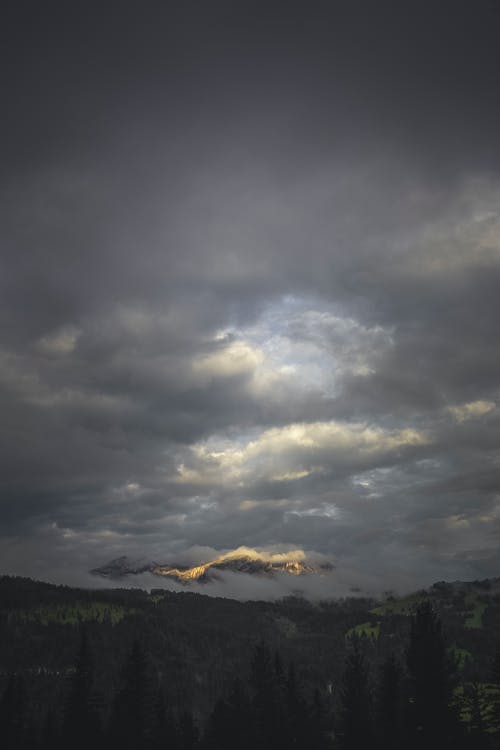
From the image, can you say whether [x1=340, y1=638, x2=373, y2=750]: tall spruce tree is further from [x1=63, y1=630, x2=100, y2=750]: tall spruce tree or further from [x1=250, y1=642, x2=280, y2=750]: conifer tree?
[x1=63, y1=630, x2=100, y2=750]: tall spruce tree

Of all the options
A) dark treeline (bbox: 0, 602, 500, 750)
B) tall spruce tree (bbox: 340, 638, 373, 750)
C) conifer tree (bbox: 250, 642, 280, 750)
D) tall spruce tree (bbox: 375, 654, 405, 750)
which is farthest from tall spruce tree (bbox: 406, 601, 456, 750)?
conifer tree (bbox: 250, 642, 280, 750)

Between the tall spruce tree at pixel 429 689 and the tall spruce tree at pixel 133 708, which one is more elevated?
the tall spruce tree at pixel 429 689

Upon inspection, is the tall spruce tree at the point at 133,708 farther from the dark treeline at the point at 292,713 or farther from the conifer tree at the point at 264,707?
the conifer tree at the point at 264,707

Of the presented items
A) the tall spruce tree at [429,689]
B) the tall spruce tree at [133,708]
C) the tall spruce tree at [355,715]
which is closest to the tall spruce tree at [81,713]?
the tall spruce tree at [133,708]

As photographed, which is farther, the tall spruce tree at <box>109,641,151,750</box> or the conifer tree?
the conifer tree

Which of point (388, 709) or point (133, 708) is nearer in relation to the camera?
point (133, 708)

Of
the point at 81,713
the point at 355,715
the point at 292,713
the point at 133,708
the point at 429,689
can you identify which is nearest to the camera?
the point at 429,689

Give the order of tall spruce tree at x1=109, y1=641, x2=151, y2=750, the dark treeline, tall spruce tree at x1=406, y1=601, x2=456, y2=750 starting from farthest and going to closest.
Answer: tall spruce tree at x1=109, y1=641, x2=151, y2=750 < the dark treeline < tall spruce tree at x1=406, y1=601, x2=456, y2=750

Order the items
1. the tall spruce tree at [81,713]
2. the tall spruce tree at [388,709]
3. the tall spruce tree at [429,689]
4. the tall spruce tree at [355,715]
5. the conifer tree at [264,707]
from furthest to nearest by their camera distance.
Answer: the tall spruce tree at [388,709]
the conifer tree at [264,707]
the tall spruce tree at [355,715]
the tall spruce tree at [81,713]
the tall spruce tree at [429,689]

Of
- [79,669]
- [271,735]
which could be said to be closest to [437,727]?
[271,735]

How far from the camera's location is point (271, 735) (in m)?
61.3

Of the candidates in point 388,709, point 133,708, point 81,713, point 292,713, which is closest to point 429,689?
point 388,709

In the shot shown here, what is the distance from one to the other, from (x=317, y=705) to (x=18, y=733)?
3904 cm

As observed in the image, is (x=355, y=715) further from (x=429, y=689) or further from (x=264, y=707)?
(x=429, y=689)
